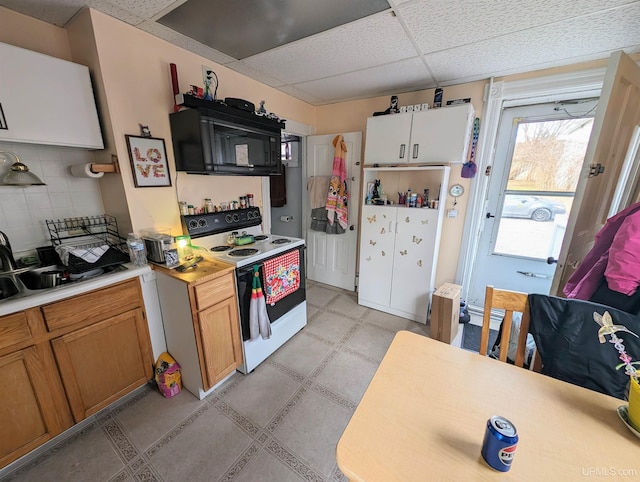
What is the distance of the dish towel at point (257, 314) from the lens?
71.6 inches

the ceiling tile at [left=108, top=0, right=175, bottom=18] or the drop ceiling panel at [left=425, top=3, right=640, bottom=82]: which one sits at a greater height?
the ceiling tile at [left=108, top=0, right=175, bottom=18]

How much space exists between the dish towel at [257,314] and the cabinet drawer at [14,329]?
1107mm

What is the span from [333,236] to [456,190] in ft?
4.96

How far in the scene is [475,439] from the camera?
0.71 meters

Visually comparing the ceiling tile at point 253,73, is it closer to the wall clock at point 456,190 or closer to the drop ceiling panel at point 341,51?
the drop ceiling panel at point 341,51

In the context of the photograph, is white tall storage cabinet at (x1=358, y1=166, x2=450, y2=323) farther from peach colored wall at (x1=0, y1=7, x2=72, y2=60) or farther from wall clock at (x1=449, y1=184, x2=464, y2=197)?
peach colored wall at (x1=0, y1=7, x2=72, y2=60)

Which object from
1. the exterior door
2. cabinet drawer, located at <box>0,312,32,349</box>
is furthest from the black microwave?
the exterior door

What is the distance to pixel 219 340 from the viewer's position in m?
1.71

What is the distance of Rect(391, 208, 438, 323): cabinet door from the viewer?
245 cm

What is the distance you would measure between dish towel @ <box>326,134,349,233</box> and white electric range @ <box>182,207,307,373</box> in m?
0.92

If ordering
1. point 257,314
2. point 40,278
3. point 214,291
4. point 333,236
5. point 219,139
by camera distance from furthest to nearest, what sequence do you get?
point 333,236
point 257,314
point 219,139
point 214,291
point 40,278

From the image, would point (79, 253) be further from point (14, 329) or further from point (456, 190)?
point (456, 190)

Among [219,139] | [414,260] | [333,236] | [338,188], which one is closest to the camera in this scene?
[219,139]

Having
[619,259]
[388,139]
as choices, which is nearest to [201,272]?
[388,139]
